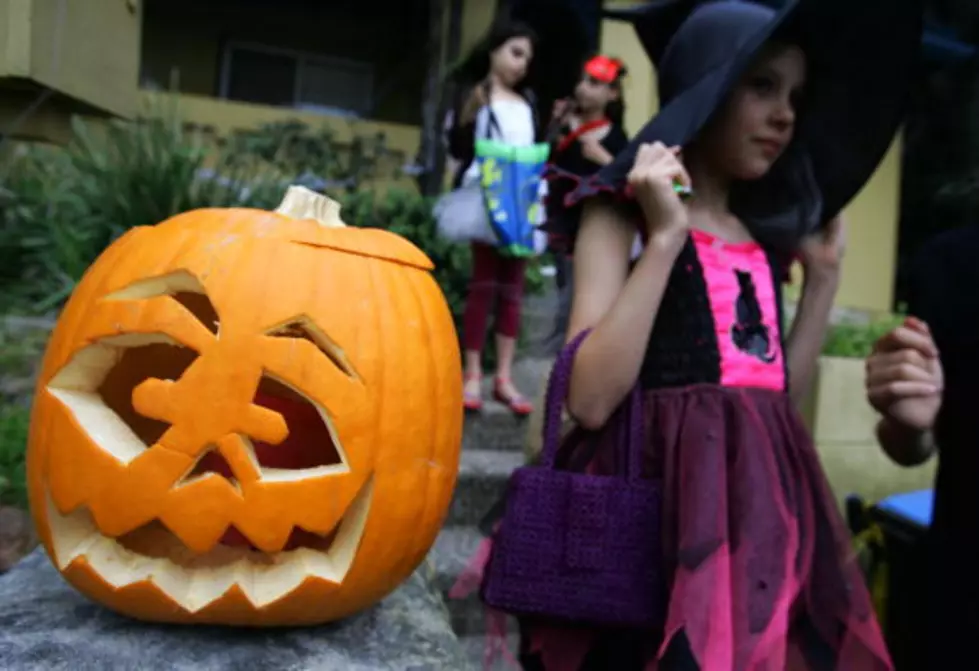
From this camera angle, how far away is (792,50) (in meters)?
1.28

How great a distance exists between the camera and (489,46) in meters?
3.21

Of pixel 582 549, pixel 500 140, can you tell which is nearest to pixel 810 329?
pixel 582 549

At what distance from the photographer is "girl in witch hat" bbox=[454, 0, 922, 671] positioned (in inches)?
42.4

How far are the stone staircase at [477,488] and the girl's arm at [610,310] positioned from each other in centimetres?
57

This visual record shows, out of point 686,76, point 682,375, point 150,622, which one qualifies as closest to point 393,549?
point 150,622

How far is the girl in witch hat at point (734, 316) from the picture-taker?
3.53 feet

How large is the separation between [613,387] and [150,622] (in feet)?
2.49

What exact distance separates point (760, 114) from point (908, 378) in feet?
1.65

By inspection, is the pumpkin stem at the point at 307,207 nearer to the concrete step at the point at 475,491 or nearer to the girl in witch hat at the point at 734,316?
the girl in witch hat at the point at 734,316

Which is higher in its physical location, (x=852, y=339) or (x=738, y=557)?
(x=852, y=339)

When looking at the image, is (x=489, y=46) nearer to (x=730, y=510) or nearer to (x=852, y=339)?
(x=852, y=339)

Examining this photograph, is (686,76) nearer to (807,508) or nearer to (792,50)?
(792,50)

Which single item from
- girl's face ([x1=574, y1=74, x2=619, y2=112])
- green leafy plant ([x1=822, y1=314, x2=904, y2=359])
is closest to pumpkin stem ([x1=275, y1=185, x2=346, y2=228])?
girl's face ([x1=574, y1=74, x2=619, y2=112])

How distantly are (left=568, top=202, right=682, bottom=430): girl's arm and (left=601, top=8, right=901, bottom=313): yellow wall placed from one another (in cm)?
396
